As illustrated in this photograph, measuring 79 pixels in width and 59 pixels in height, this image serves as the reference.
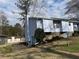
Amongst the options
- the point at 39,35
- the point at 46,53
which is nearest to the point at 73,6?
the point at 39,35

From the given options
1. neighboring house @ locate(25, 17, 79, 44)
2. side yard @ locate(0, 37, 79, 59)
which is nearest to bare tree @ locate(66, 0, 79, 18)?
neighboring house @ locate(25, 17, 79, 44)

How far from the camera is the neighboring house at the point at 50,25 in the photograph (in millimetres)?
42531

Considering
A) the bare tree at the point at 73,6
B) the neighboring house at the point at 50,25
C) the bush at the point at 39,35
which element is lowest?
the bush at the point at 39,35

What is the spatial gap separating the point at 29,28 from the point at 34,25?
3.71 feet

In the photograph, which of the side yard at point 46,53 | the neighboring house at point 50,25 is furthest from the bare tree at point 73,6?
the side yard at point 46,53

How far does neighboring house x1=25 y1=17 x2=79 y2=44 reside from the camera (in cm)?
4253

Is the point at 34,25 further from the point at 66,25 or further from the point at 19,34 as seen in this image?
the point at 19,34

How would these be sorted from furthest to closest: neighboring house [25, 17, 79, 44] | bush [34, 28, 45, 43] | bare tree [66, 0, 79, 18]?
neighboring house [25, 17, 79, 44]
bush [34, 28, 45, 43]
bare tree [66, 0, 79, 18]

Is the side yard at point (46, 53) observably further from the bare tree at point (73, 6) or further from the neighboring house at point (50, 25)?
the neighboring house at point (50, 25)

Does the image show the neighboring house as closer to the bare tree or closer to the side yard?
the bare tree

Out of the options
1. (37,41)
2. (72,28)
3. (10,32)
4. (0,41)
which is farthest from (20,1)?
(37,41)

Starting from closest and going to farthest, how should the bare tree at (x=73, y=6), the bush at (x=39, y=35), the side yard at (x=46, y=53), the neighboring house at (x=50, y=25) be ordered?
the side yard at (x=46, y=53) → the bare tree at (x=73, y=6) → the bush at (x=39, y=35) → the neighboring house at (x=50, y=25)

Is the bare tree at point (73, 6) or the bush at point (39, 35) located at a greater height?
the bare tree at point (73, 6)

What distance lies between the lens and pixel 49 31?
144ft
